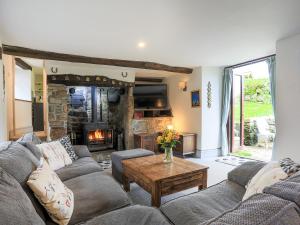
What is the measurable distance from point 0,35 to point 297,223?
369 centimetres

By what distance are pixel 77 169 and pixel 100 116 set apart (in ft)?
11.5

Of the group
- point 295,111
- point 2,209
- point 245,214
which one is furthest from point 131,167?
point 295,111

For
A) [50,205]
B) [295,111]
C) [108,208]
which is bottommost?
[108,208]

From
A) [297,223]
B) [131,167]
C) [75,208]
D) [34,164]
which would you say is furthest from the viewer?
[131,167]

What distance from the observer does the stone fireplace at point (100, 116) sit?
5.34 meters

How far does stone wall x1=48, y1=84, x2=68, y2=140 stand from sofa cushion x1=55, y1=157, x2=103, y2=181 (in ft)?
5.95

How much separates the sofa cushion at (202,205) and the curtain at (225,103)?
10.7 ft

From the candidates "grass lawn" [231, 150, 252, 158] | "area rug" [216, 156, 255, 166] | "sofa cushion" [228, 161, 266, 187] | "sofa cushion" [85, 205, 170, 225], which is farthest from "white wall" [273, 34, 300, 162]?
"sofa cushion" [85, 205, 170, 225]

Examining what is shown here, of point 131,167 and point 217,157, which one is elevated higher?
point 131,167

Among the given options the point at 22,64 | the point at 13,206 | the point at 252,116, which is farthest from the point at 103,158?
the point at 252,116

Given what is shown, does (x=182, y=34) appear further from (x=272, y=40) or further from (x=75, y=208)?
(x=75, y=208)

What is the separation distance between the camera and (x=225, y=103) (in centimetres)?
496

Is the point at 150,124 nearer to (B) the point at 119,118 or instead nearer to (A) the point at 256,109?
(B) the point at 119,118

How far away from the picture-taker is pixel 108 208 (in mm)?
1600
